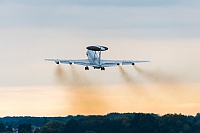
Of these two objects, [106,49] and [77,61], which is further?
[77,61]

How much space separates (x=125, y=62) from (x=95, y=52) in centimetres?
829

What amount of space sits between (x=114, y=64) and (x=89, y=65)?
138 inches

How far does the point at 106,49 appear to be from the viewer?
14738cm

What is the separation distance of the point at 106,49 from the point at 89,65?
398 inches

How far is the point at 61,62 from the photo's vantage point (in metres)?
159

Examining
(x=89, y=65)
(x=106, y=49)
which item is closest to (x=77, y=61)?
(x=89, y=65)

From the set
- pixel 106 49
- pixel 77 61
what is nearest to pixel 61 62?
pixel 77 61

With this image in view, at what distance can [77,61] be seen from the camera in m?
158

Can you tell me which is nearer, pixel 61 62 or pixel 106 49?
pixel 106 49

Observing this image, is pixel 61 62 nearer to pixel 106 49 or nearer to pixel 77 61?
pixel 77 61

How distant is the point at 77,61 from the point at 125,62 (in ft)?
22.6

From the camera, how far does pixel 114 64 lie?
513ft

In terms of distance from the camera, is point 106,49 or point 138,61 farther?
point 138,61

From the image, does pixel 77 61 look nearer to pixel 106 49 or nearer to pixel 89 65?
pixel 89 65
